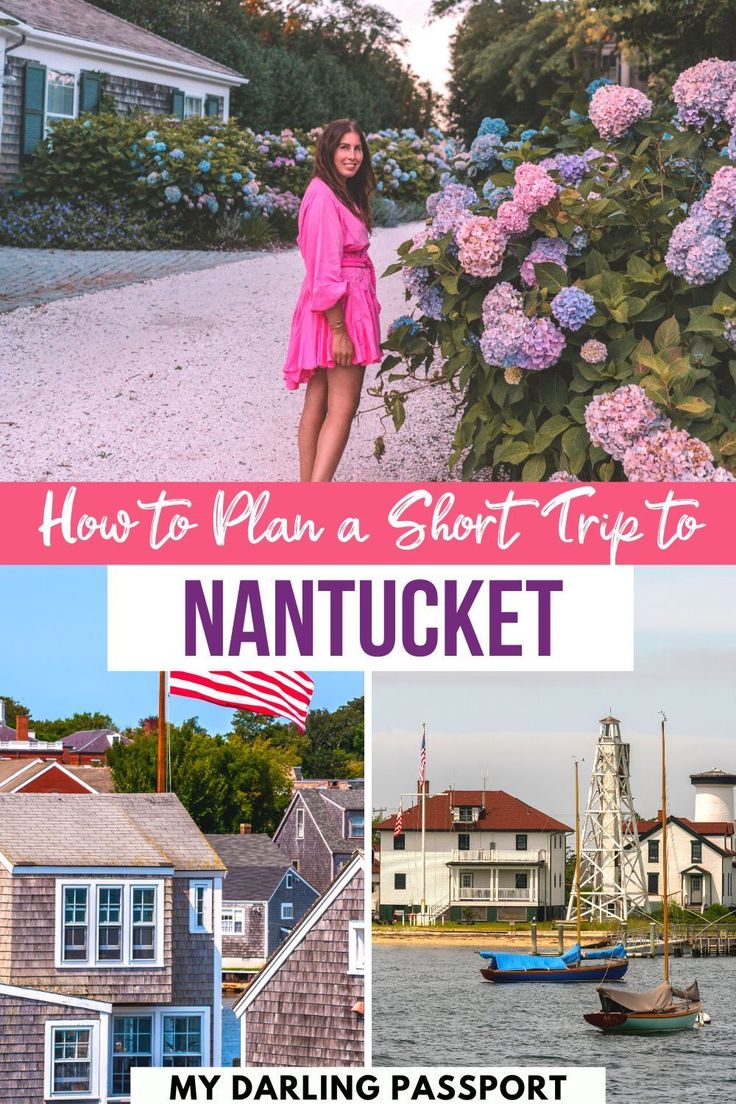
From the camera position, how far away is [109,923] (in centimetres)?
743

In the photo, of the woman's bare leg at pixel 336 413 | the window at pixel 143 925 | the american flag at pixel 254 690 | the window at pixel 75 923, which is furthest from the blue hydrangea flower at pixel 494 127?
the window at pixel 75 923

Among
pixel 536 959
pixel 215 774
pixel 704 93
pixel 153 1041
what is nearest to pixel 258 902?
pixel 215 774

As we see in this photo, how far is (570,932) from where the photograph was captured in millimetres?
7766

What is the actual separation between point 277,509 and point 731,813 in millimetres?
2325

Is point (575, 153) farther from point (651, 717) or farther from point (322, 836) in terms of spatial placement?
point (322, 836)

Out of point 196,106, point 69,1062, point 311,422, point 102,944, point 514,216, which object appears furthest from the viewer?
point 196,106

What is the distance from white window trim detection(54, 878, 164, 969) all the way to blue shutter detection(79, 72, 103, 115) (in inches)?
171

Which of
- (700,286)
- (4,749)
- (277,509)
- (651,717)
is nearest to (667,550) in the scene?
(651,717)

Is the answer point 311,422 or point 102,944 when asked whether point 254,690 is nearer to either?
point 102,944

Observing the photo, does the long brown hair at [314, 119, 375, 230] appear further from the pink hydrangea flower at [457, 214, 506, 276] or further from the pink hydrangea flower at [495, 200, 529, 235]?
the pink hydrangea flower at [495, 200, 529, 235]

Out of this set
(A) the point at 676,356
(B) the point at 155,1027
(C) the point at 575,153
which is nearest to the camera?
(B) the point at 155,1027

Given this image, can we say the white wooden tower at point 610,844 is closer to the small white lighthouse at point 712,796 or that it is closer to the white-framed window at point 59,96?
the small white lighthouse at point 712,796

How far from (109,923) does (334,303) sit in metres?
2.97

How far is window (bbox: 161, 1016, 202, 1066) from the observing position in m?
7.38
